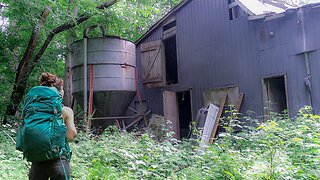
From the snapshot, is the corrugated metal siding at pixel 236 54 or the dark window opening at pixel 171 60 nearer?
the corrugated metal siding at pixel 236 54

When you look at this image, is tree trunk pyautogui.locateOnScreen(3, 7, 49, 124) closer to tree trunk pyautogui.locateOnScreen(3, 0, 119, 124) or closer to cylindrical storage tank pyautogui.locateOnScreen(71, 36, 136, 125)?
tree trunk pyautogui.locateOnScreen(3, 0, 119, 124)

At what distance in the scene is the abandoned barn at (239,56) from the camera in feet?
22.7

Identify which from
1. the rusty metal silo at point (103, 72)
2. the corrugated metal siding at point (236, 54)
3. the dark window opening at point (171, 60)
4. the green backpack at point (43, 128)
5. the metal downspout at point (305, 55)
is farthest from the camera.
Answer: the dark window opening at point (171, 60)

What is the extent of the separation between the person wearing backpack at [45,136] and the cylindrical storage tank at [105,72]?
680cm

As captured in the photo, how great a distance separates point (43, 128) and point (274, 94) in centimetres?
668

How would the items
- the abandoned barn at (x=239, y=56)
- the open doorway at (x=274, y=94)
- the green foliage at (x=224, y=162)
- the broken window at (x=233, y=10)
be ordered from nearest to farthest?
1. the green foliage at (x=224, y=162)
2. the abandoned barn at (x=239, y=56)
3. the open doorway at (x=274, y=94)
4. the broken window at (x=233, y=10)

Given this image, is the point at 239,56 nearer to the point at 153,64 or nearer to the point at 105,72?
the point at 153,64

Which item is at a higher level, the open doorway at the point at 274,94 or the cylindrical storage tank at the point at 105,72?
the cylindrical storage tank at the point at 105,72

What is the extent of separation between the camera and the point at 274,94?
7.80 m

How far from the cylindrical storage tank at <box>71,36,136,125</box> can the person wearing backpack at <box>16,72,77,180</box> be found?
6.80 metres

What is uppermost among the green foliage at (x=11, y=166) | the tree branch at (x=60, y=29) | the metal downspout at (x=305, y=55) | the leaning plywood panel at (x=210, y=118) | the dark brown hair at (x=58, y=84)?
the tree branch at (x=60, y=29)

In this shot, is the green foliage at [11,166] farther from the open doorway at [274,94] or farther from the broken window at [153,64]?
the broken window at [153,64]

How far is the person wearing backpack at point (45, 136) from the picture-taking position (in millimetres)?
2461

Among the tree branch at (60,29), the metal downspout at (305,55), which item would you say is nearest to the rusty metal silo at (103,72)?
the tree branch at (60,29)
